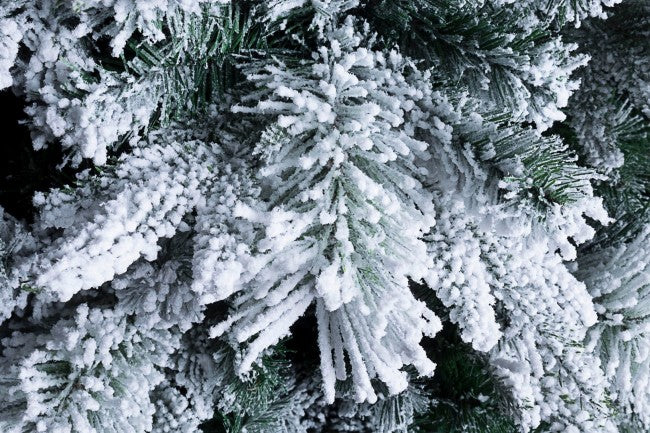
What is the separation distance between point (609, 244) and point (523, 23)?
41 centimetres

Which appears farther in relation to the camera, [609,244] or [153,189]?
[609,244]

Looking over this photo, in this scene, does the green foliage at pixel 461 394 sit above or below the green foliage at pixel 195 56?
below

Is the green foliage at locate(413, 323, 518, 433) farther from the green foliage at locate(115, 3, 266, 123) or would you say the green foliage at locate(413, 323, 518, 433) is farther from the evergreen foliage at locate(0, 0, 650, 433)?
the green foliage at locate(115, 3, 266, 123)

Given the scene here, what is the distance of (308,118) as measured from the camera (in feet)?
1.69

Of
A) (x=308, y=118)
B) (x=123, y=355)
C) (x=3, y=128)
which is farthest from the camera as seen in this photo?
(x=3, y=128)

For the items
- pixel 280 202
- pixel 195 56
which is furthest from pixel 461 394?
pixel 195 56

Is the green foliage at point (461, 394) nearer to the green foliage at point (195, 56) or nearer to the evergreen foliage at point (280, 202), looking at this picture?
the evergreen foliage at point (280, 202)

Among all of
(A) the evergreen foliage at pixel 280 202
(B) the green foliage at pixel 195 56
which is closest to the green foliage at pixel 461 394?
(A) the evergreen foliage at pixel 280 202

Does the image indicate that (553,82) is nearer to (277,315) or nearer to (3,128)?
(277,315)

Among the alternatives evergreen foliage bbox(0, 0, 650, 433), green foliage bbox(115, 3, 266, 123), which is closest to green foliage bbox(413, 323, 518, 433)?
evergreen foliage bbox(0, 0, 650, 433)

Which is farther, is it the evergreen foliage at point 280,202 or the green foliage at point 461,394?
the green foliage at point 461,394

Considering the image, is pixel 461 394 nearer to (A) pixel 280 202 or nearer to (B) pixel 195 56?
(A) pixel 280 202

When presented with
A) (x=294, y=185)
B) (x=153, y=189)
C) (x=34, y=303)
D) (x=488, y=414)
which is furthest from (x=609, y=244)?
(x=34, y=303)

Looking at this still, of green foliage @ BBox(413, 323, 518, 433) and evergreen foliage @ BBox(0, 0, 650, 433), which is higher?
evergreen foliage @ BBox(0, 0, 650, 433)
